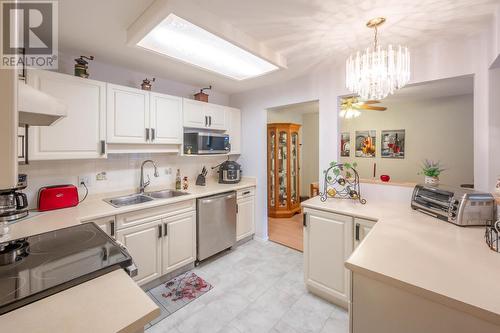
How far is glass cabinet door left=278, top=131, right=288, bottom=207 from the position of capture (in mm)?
4512

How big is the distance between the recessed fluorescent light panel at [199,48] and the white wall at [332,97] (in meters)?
0.62

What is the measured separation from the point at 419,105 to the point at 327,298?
4.19 meters

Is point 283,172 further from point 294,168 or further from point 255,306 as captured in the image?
point 255,306

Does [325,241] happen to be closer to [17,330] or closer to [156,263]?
[156,263]

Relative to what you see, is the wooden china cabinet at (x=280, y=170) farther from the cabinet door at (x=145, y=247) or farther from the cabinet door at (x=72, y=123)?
the cabinet door at (x=72, y=123)

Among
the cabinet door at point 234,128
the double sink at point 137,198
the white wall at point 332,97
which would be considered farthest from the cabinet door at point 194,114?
→ the double sink at point 137,198

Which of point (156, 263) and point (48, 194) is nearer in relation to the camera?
point (48, 194)

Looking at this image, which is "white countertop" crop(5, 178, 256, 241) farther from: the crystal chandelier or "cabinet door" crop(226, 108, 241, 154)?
the crystal chandelier

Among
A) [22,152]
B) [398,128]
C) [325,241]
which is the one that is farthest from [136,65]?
[398,128]

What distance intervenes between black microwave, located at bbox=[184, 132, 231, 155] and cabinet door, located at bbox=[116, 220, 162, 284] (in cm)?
101

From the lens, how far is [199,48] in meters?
1.93

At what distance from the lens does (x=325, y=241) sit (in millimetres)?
1958

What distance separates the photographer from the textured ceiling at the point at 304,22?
1428 millimetres

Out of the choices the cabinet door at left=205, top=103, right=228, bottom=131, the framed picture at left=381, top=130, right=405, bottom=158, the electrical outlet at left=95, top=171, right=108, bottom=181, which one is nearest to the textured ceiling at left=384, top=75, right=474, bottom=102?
the framed picture at left=381, top=130, right=405, bottom=158
